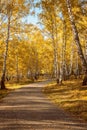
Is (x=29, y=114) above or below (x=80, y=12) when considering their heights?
below

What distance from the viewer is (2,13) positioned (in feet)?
109

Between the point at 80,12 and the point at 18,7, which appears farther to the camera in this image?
the point at 18,7

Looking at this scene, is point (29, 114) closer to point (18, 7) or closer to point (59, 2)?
point (59, 2)

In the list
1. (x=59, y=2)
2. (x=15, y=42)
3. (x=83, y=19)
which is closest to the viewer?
(x=59, y=2)

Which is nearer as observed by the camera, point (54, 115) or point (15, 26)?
point (54, 115)

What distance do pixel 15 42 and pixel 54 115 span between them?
2932 cm

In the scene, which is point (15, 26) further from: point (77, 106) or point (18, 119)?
point (18, 119)

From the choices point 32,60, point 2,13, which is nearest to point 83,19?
point 2,13

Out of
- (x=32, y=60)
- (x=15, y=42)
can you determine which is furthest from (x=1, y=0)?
(x=32, y=60)

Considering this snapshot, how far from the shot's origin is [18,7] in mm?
35062

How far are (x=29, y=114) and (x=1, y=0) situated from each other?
66.1 ft

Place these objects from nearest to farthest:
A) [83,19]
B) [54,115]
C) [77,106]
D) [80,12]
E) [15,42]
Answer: [54,115]
[77,106]
[80,12]
[83,19]
[15,42]

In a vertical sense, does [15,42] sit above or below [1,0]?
below

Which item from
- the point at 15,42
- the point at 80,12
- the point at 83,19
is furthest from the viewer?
the point at 15,42
